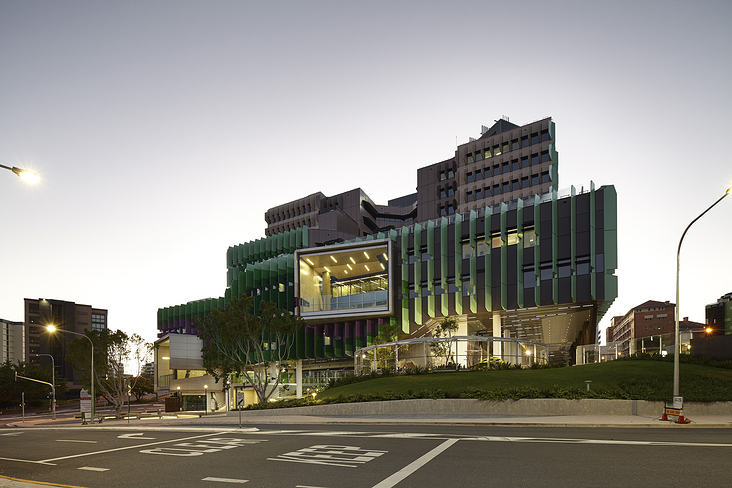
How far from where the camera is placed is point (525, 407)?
78.7 ft

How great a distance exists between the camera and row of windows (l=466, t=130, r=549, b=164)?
9857 cm

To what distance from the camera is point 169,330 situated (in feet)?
331

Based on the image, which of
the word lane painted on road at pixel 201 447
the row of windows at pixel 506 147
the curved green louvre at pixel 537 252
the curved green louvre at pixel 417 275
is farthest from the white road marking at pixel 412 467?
the row of windows at pixel 506 147

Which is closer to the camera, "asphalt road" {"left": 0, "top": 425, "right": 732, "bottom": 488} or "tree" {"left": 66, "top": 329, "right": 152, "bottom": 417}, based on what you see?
"asphalt road" {"left": 0, "top": 425, "right": 732, "bottom": 488}

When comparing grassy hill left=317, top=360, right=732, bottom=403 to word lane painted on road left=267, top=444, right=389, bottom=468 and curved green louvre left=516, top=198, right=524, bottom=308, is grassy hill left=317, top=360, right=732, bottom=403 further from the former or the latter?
curved green louvre left=516, top=198, right=524, bottom=308

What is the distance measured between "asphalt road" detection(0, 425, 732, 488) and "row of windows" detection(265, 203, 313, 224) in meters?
131

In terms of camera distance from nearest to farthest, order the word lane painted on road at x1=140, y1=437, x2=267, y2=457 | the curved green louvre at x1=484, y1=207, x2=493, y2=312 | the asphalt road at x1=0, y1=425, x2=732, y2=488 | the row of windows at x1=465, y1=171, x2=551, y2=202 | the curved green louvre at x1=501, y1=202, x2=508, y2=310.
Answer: the asphalt road at x1=0, y1=425, x2=732, y2=488 → the word lane painted on road at x1=140, y1=437, x2=267, y2=457 → the curved green louvre at x1=501, y1=202, x2=508, y2=310 → the curved green louvre at x1=484, y1=207, x2=493, y2=312 → the row of windows at x1=465, y1=171, x2=551, y2=202

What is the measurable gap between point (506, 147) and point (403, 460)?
97787 millimetres

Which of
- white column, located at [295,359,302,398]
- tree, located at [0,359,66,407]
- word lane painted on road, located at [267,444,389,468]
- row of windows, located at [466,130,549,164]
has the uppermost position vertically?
row of windows, located at [466,130,549,164]

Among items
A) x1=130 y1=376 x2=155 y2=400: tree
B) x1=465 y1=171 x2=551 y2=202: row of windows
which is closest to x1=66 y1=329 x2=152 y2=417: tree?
x1=130 y1=376 x2=155 y2=400: tree

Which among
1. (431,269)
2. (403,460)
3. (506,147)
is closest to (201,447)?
(403,460)

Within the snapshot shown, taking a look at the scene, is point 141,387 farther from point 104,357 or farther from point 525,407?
point 525,407

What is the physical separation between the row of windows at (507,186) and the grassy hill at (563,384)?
227 ft

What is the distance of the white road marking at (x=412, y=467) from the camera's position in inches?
391
